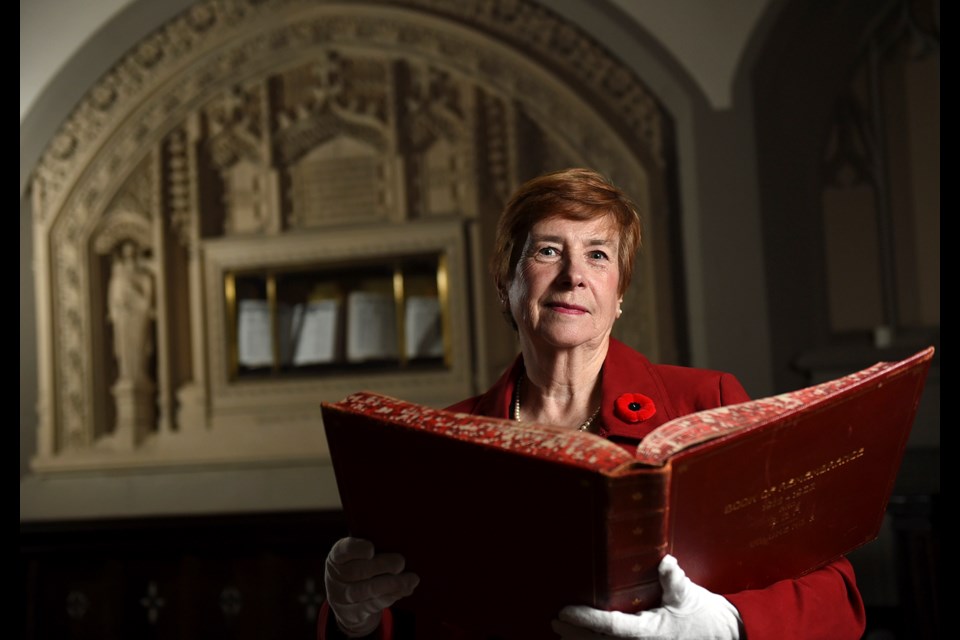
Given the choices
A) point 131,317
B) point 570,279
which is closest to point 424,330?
point 131,317

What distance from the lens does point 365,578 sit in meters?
1.15

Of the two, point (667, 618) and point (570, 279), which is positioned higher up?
point (570, 279)

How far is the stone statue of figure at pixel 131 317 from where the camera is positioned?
4074 millimetres

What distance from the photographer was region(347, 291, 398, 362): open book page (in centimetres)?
399

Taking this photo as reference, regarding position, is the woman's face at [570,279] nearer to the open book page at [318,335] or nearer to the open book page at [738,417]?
the open book page at [738,417]

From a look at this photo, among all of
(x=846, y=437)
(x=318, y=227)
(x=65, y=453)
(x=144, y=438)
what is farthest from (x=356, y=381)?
(x=846, y=437)

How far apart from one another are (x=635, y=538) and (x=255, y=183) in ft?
11.2

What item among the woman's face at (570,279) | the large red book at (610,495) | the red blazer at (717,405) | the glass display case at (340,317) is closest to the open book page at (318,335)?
the glass display case at (340,317)

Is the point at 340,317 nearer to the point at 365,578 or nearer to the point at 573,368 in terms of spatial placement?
the point at 573,368

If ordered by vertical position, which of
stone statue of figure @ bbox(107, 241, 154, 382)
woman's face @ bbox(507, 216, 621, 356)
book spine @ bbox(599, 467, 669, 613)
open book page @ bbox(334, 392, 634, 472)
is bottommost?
book spine @ bbox(599, 467, 669, 613)

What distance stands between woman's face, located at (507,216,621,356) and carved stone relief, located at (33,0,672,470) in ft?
8.25

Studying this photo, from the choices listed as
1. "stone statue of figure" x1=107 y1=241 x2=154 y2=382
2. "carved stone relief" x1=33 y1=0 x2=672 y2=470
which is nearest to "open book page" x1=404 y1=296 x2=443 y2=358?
"carved stone relief" x1=33 y1=0 x2=672 y2=470

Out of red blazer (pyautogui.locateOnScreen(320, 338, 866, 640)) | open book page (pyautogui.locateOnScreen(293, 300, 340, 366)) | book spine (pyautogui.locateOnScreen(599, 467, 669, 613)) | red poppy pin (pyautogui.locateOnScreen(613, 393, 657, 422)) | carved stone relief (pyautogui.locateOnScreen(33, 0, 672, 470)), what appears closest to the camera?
book spine (pyautogui.locateOnScreen(599, 467, 669, 613))

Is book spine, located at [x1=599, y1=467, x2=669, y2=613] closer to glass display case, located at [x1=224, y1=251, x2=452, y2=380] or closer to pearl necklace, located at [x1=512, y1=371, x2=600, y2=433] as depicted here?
pearl necklace, located at [x1=512, y1=371, x2=600, y2=433]
